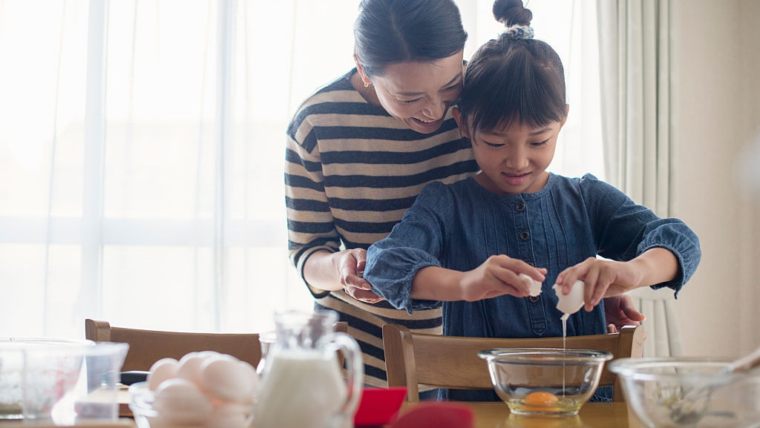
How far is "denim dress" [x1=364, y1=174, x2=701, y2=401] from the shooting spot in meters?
1.35

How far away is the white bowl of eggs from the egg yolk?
40cm

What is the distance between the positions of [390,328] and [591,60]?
2156 mm

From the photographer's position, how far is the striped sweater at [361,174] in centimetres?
152

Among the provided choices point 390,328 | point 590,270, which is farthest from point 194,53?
point 590,270

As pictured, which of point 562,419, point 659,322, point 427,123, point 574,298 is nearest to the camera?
point 562,419

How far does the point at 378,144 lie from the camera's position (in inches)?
60.5

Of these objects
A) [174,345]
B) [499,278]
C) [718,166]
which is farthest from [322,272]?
[718,166]

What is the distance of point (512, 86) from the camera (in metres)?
1.32

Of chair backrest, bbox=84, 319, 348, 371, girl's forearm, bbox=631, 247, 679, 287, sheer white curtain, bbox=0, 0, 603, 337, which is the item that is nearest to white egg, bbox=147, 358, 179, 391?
chair backrest, bbox=84, 319, 348, 371

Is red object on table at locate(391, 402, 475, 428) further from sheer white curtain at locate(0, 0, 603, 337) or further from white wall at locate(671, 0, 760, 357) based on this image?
white wall at locate(671, 0, 760, 357)

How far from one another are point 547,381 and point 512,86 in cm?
61

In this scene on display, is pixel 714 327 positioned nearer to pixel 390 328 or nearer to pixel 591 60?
pixel 591 60

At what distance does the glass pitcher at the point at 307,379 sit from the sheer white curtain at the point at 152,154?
2.19 meters

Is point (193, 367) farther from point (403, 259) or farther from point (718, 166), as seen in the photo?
point (718, 166)
